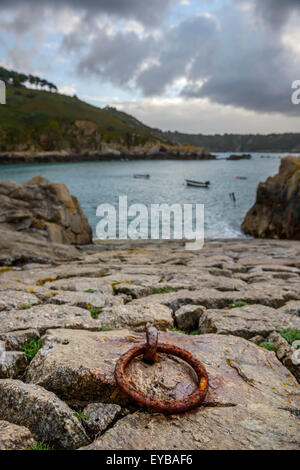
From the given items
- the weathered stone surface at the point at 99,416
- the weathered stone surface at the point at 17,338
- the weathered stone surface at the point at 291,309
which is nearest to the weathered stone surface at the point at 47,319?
the weathered stone surface at the point at 17,338

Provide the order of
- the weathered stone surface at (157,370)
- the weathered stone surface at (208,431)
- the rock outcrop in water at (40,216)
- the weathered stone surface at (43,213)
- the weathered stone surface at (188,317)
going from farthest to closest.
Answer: the weathered stone surface at (43,213)
the rock outcrop in water at (40,216)
the weathered stone surface at (188,317)
the weathered stone surface at (157,370)
the weathered stone surface at (208,431)

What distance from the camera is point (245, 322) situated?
156 inches

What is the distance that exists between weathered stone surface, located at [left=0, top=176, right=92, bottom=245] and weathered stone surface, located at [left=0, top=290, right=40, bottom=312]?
7313mm

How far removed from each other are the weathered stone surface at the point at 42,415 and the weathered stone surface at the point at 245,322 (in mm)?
2239

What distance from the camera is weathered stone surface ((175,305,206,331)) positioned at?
4191 mm

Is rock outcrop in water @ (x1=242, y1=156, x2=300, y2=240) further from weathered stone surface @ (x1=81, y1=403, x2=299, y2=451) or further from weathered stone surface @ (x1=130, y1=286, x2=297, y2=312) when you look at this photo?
weathered stone surface @ (x1=81, y1=403, x2=299, y2=451)

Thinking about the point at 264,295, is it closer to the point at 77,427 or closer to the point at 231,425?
the point at 231,425

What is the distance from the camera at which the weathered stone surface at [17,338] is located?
3121 mm

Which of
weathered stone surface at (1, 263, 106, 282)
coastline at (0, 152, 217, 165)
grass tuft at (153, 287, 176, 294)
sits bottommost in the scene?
weathered stone surface at (1, 263, 106, 282)

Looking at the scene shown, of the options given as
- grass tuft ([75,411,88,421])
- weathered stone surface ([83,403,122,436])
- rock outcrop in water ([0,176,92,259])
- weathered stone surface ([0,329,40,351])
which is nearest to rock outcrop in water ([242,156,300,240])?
rock outcrop in water ([0,176,92,259])

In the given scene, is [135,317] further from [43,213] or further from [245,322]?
[43,213]

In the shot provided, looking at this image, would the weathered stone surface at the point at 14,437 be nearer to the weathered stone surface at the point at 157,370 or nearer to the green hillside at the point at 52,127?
the weathered stone surface at the point at 157,370
